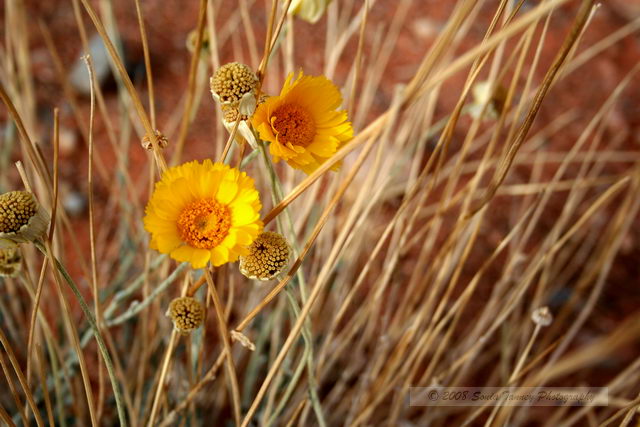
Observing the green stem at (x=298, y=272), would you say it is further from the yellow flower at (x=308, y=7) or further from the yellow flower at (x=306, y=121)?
the yellow flower at (x=308, y=7)

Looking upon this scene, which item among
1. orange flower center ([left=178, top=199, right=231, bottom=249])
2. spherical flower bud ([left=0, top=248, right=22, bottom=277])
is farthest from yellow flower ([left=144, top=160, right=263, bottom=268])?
spherical flower bud ([left=0, top=248, right=22, bottom=277])

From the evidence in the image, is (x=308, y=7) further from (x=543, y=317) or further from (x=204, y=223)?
(x=543, y=317)

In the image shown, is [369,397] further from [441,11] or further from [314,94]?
[441,11]

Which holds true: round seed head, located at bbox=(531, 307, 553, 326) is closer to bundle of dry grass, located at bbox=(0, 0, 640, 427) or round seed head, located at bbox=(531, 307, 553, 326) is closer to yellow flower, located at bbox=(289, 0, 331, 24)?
bundle of dry grass, located at bbox=(0, 0, 640, 427)

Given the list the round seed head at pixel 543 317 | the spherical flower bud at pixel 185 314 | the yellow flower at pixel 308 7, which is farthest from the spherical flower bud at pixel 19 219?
the round seed head at pixel 543 317

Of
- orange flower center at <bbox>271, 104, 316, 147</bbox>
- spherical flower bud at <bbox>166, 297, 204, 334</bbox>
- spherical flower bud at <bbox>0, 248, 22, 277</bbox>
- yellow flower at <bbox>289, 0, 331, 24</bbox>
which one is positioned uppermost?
yellow flower at <bbox>289, 0, 331, 24</bbox>

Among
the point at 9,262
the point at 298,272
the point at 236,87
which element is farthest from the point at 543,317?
the point at 9,262

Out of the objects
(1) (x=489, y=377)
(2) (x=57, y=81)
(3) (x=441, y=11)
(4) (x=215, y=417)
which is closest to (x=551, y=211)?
(1) (x=489, y=377)

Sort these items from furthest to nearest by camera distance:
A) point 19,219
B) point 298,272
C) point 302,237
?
point 302,237 < point 298,272 < point 19,219
